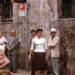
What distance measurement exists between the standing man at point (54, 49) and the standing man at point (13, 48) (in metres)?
2.21

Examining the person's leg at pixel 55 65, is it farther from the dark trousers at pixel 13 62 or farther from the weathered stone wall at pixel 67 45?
the dark trousers at pixel 13 62

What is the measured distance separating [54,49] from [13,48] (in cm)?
239

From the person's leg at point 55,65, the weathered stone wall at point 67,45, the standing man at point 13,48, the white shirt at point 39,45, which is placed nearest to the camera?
the white shirt at point 39,45

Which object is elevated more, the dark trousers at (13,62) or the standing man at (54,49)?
the standing man at (54,49)

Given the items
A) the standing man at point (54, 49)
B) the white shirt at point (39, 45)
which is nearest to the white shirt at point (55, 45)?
the standing man at point (54, 49)

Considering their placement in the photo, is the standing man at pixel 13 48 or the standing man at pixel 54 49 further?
the standing man at pixel 13 48

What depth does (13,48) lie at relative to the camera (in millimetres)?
15594

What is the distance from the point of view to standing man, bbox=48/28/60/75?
1348cm

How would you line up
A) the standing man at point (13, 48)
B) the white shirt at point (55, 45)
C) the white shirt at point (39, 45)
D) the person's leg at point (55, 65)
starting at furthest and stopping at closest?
the standing man at point (13, 48), the person's leg at point (55, 65), the white shirt at point (55, 45), the white shirt at point (39, 45)

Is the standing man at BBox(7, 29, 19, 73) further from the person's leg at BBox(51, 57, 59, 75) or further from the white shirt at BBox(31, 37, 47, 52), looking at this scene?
the white shirt at BBox(31, 37, 47, 52)

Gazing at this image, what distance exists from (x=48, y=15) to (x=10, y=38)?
64.1 inches

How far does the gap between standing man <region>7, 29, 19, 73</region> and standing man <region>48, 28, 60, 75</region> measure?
2212mm

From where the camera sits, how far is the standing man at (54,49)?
1348cm

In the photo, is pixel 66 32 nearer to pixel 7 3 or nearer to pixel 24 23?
pixel 24 23
